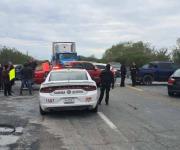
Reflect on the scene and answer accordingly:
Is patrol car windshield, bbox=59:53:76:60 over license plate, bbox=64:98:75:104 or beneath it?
over

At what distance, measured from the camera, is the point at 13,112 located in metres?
15.5

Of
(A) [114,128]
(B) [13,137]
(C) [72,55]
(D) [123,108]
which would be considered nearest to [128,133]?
(A) [114,128]

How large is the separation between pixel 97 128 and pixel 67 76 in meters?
3.71

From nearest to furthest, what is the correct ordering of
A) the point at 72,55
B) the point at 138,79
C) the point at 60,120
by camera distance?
the point at 60,120, the point at 138,79, the point at 72,55

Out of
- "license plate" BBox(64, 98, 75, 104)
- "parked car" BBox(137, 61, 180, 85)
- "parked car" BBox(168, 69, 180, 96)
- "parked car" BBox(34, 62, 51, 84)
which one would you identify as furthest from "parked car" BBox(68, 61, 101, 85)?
"license plate" BBox(64, 98, 75, 104)

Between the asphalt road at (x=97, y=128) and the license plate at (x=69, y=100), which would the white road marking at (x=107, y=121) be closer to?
Answer: the asphalt road at (x=97, y=128)

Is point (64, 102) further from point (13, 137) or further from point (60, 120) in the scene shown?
point (13, 137)

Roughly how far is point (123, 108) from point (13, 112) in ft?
12.8

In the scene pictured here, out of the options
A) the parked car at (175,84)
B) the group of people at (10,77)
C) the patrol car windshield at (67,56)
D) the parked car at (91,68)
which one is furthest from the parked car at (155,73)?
the group of people at (10,77)

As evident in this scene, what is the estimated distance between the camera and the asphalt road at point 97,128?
9312 mm

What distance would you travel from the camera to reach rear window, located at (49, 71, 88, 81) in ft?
48.6

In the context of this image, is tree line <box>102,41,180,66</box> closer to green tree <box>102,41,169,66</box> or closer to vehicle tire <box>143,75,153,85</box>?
green tree <box>102,41,169,66</box>

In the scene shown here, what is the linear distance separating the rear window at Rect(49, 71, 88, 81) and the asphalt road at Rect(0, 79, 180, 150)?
1.17 meters

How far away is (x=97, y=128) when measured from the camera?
38.0 ft
